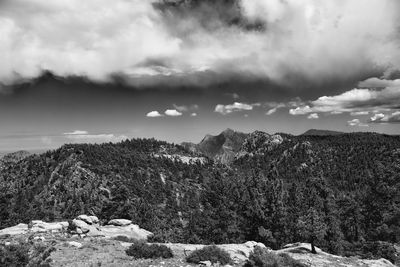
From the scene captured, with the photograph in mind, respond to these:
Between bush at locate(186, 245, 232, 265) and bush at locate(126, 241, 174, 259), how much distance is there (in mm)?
1682

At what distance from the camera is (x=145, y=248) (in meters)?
23.1

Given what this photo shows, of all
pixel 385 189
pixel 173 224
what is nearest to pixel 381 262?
pixel 385 189

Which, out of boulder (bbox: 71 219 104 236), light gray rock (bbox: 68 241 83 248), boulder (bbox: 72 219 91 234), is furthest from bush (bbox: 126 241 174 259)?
boulder (bbox: 72 219 91 234)

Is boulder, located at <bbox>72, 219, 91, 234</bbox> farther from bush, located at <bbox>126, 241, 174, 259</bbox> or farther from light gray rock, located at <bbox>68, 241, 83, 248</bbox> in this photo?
bush, located at <bbox>126, 241, 174, 259</bbox>

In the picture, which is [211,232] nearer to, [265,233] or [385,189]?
[265,233]

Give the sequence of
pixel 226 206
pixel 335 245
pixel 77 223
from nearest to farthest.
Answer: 1. pixel 77 223
2. pixel 335 245
3. pixel 226 206

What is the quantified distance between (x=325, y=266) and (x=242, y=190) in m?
37.5

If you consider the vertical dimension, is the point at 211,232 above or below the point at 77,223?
A: below

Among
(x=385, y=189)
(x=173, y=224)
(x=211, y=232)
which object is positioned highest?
(x=385, y=189)

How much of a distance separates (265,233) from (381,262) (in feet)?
69.3

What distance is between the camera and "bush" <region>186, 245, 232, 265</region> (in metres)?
21.9

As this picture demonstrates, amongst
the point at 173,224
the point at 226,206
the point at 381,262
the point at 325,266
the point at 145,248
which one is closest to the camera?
the point at 145,248

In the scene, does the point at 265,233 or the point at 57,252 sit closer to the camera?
the point at 57,252

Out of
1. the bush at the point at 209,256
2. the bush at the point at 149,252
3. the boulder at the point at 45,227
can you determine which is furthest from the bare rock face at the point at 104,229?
the bush at the point at 209,256
